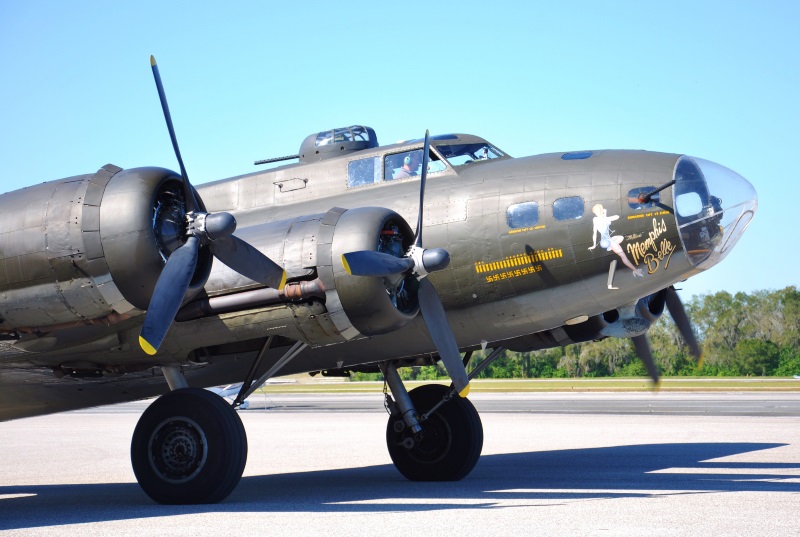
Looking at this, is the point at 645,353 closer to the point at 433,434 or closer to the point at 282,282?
the point at 433,434

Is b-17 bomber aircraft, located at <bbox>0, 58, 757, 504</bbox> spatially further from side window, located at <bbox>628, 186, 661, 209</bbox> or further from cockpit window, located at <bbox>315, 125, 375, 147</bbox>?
cockpit window, located at <bbox>315, 125, 375, 147</bbox>

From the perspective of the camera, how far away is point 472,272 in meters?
13.6

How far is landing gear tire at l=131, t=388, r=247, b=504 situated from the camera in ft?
40.4

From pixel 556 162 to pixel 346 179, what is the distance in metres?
3.48

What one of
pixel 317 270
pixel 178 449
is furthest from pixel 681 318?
pixel 178 449

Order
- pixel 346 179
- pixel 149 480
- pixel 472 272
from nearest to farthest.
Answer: pixel 149 480
pixel 472 272
pixel 346 179

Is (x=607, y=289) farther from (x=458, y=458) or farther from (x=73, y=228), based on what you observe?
(x=73, y=228)

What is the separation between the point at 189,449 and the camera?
41.1ft

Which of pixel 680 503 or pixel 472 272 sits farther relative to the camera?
pixel 472 272

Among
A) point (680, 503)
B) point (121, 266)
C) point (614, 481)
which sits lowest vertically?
point (614, 481)

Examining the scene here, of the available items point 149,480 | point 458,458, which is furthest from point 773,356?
point 149,480

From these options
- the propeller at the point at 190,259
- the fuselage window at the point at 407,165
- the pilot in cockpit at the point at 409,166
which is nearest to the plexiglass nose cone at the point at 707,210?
the fuselage window at the point at 407,165

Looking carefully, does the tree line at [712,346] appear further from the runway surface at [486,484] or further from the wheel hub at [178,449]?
the wheel hub at [178,449]

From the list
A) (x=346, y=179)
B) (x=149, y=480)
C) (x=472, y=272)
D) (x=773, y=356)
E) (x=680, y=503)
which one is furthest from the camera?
(x=773, y=356)
